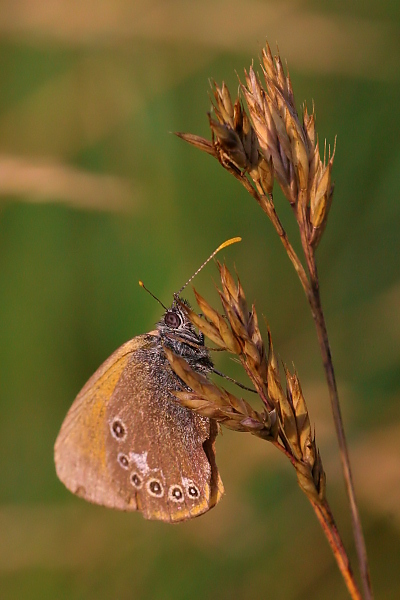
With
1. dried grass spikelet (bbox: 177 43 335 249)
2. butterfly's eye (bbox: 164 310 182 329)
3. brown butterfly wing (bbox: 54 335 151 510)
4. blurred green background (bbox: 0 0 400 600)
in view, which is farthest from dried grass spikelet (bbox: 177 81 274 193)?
blurred green background (bbox: 0 0 400 600)

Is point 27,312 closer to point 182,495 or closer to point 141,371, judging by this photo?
point 141,371

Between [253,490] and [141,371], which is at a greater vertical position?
[141,371]

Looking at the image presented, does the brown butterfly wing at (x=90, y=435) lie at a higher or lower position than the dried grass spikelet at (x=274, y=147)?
lower

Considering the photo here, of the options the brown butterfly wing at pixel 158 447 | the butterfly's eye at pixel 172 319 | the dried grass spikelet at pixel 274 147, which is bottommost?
the brown butterfly wing at pixel 158 447

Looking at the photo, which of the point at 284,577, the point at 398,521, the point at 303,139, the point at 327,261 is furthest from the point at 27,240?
the point at 398,521

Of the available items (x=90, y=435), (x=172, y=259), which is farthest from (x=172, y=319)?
(x=172, y=259)

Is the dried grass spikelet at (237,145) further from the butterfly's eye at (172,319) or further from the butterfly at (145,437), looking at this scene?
the butterfly's eye at (172,319)

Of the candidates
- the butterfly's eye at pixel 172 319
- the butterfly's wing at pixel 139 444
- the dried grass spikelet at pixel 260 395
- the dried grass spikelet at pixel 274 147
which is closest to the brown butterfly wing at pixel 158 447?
the butterfly's wing at pixel 139 444
